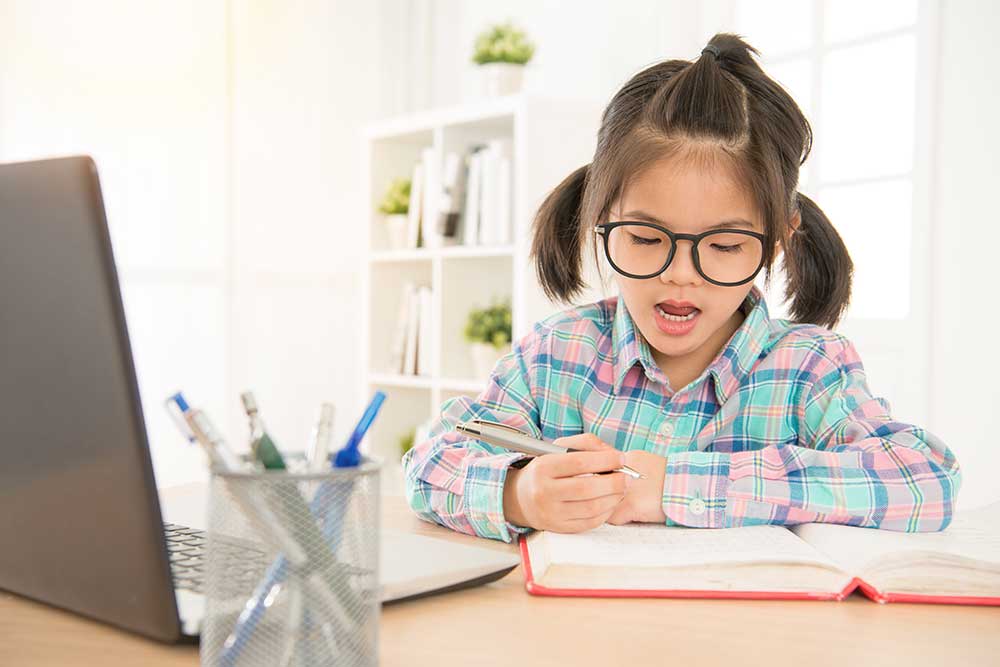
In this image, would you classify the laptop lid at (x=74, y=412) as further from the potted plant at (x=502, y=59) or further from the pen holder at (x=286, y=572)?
the potted plant at (x=502, y=59)

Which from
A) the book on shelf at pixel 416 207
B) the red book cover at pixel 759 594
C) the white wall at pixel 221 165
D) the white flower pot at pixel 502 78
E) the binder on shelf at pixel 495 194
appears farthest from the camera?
the book on shelf at pixel 416 207

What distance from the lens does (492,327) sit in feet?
9.99

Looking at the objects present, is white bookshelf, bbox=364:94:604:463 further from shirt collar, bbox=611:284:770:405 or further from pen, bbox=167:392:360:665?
pen, bbox=167:392:360:665

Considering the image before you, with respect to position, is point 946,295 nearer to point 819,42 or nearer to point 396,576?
point 819,42

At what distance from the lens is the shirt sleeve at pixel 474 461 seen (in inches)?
38.6

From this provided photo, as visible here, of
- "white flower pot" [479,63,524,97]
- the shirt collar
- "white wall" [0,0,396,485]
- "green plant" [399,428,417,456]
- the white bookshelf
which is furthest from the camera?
"green plant" [399,428,417,456]

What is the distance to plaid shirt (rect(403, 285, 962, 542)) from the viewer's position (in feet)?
3.19

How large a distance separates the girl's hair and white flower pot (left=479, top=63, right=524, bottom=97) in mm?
1788

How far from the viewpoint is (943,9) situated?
2391 mm

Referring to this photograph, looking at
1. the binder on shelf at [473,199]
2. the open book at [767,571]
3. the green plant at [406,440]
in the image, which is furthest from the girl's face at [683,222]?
the green plant at [406,440]

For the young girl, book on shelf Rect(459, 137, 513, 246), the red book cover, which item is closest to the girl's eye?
the young girl

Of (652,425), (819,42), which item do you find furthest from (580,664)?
(819,42)

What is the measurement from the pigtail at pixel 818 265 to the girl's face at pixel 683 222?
0.20 m

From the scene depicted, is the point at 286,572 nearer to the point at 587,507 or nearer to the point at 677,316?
the point at 587,507
